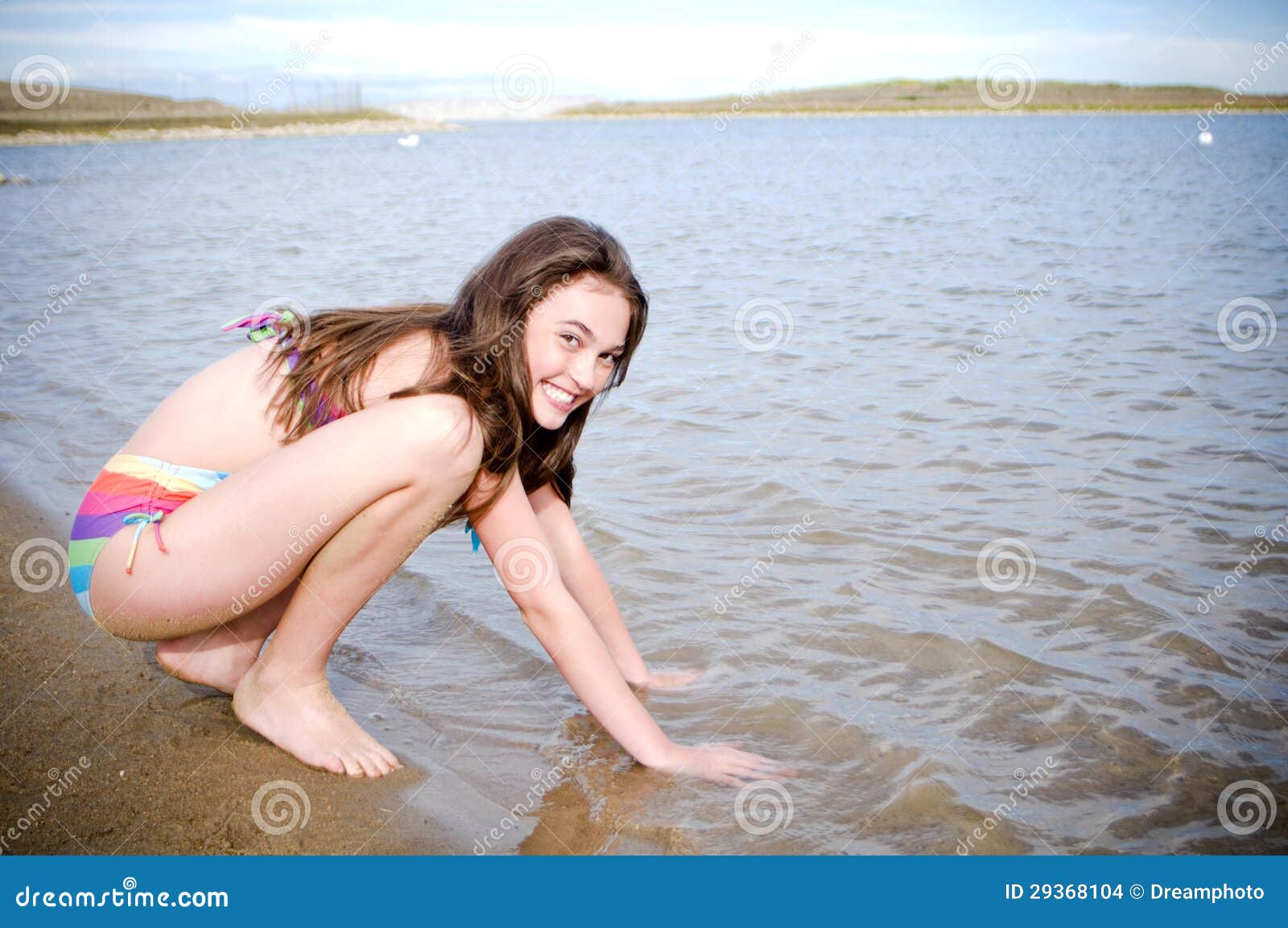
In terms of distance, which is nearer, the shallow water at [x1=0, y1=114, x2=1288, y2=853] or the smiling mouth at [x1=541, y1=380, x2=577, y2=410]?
the smiling mouth at [x1=541, y1=380, x2=577, y2=410]

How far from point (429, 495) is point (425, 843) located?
2.32 ft

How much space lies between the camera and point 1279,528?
3746mm

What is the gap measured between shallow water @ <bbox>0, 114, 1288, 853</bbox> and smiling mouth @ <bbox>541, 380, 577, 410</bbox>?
0.88 m

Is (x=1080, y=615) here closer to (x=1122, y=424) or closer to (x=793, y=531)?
(x=793, y=531)

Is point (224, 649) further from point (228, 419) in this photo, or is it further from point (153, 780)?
point (228, 419)

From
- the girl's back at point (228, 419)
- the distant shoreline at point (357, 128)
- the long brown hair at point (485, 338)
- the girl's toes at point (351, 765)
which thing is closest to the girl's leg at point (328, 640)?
the girl's toes at point (351, 765)

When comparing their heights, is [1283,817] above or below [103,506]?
below

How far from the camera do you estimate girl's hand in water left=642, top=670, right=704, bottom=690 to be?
2.90 m

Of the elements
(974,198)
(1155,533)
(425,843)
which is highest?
(974,198)

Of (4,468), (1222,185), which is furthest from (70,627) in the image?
(1222,185)

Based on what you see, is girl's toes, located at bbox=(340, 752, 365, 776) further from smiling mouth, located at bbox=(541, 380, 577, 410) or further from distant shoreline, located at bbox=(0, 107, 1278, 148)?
distant shoreline, located at bbox=(0, 107, 1278, 148)

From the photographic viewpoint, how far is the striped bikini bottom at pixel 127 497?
2.21m

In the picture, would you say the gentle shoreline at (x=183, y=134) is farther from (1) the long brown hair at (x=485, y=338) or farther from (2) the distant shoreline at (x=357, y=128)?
(1) the long brown hair at (x=485, y=338)

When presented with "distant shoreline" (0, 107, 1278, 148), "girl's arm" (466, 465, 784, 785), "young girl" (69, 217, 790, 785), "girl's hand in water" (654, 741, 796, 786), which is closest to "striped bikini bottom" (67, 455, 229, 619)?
"young girl" (69, 217, 790, 785)
